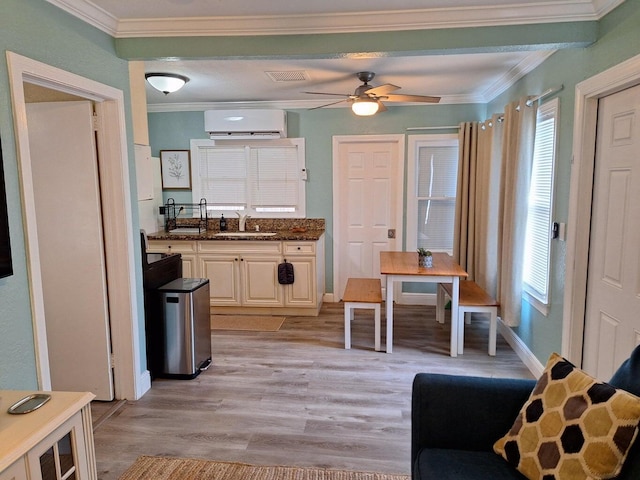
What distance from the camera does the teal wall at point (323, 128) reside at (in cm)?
499

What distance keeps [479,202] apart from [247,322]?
2824mm

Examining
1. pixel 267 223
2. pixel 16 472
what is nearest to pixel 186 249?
pixel 267 223

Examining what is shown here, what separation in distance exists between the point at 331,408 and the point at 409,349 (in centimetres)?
127

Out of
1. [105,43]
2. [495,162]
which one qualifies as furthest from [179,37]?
[495,162]

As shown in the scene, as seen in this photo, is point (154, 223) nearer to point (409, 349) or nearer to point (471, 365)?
point (409, 349)

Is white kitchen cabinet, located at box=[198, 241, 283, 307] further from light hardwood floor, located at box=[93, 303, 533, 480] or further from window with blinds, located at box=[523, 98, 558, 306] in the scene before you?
window with blinds, located at box=[523, 98, 558, 306]

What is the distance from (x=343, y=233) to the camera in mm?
5355

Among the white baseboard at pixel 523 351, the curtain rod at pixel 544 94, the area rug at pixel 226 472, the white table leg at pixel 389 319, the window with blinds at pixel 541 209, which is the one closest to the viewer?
the area rug at pixel 226 472

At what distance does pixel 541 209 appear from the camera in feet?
10.9

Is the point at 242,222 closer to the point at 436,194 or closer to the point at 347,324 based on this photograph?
the point at 347,324

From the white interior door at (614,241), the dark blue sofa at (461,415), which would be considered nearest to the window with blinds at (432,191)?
the white interior door at (614,241)

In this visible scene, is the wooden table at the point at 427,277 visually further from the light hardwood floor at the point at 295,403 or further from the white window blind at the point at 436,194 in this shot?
the white window blind at the point at 436,194

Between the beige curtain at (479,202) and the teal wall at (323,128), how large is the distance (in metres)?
0.50

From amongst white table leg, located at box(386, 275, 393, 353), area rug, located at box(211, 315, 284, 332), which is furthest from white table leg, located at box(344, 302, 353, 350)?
area rug, located at box(211, 315, 284, 332)
